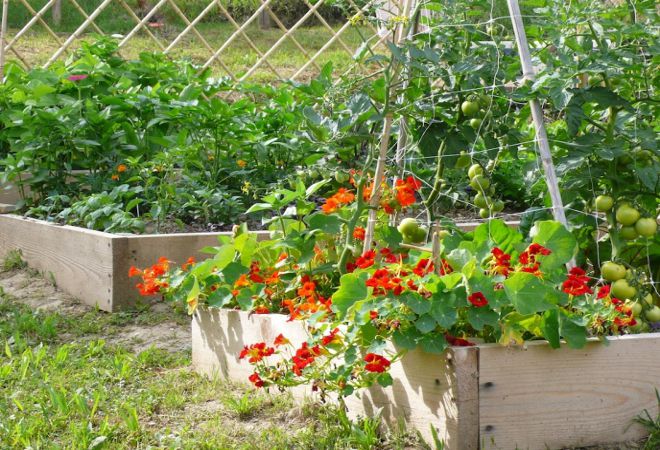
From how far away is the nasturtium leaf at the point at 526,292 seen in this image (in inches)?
69.5

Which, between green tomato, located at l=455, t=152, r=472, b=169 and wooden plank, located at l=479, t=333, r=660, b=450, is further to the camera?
green tomato, located at l=455, t=152, r=472, b=169

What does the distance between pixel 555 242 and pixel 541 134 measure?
0.98 ft

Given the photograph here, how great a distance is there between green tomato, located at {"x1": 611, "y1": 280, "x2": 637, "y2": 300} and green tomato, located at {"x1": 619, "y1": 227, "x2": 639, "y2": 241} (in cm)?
12

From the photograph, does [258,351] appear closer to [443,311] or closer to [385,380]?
[385,380]

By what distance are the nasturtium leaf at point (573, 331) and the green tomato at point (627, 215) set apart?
371 millimetres

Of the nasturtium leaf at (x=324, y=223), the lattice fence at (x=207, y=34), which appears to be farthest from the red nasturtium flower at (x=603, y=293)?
the lattice fence at (x=207, y=34)

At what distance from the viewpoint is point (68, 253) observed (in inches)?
128

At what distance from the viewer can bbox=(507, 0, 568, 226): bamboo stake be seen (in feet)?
6.88

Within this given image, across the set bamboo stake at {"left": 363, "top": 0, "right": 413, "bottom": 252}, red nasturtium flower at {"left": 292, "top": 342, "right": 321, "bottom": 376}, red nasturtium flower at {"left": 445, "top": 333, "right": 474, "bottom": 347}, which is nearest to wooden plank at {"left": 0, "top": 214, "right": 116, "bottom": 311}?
bamboo stake at {"left": 363, "top": 0, "right": 413, "bottom": 252}

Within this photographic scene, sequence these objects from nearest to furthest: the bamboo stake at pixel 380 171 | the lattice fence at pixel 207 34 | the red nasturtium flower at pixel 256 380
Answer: the red nasturtium flower at pixel 256 380 → the bamboo stake at pixel 380 171 → the lattice fence at pixel 207 34

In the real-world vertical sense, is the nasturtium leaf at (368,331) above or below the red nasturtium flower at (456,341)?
above

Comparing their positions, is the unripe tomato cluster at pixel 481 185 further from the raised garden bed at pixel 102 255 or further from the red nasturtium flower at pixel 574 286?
the raised garden bed at pixel 102 255

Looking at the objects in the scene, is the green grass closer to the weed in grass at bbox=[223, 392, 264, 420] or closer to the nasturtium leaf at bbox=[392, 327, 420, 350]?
the weed in grass at bbox=[223, 392, 264, 420]

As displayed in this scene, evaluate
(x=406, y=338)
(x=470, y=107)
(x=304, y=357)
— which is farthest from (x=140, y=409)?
(x=470, y=107)
